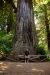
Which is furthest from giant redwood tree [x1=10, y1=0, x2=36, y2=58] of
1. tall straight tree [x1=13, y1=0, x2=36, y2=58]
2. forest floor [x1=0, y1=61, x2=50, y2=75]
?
forest floor [x1=0, y1=61, x2=50, y2=75]

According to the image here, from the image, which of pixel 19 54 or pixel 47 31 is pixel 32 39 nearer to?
pixel 19 54

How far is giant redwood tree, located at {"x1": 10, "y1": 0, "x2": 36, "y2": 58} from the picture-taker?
14.8 metres

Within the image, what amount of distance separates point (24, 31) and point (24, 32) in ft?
0.22

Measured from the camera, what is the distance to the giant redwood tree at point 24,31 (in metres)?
14.8

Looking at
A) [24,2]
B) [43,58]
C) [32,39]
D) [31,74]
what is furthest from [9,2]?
[31,74]

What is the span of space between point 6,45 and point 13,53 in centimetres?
259

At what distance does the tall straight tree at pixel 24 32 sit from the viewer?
14.8 m

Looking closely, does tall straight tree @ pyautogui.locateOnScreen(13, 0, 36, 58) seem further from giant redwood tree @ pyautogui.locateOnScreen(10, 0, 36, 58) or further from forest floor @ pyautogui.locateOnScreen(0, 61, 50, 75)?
forest floor @ pyautogui.locateOnScreen(0, 61, 50, 75)

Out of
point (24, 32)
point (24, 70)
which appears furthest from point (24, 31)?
point (24, 70)

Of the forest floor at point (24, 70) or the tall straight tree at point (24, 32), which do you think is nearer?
the forest floor at point (24, 70)

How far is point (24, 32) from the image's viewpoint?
587 inches

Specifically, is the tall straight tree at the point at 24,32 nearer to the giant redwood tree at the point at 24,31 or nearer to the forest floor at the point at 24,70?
the giant redwood tree at the point at 24,31

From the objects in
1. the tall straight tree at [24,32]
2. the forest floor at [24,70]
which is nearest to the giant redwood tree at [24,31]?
the tall straight tree at [24,32]

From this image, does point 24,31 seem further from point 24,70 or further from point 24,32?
point 24,70
